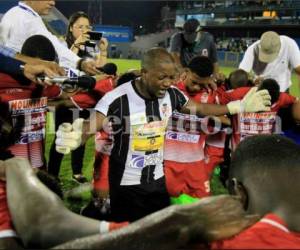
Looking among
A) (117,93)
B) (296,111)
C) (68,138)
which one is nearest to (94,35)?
(117,93)

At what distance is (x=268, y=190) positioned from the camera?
6.00 feet

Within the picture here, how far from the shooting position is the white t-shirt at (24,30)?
480cm

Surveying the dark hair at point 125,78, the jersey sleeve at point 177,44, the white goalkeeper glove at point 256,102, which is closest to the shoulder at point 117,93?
the white goalkeeper glove at point 256,102

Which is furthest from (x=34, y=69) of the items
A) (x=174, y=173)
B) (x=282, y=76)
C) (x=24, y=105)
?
(x=282, y=76)

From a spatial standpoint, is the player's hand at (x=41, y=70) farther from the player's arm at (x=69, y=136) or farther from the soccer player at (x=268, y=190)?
the soccer player at (x=268, y=190)

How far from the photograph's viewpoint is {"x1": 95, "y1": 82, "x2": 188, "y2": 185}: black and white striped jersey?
4.14 metres

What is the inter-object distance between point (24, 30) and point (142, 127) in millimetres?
1557

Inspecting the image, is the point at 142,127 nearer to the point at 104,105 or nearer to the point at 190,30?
the point at 104,105

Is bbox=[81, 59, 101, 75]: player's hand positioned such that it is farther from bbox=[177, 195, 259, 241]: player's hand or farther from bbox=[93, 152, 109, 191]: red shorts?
bbox=[177, 195, 259, 241]: player's hand

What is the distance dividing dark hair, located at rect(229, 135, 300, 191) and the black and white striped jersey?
78.0 inches

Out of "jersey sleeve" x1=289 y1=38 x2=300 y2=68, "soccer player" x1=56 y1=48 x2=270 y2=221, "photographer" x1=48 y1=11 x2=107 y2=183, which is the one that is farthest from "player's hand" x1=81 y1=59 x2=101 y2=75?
"jersey sleeve" x1=289 y1=38 x2=300 y2=68

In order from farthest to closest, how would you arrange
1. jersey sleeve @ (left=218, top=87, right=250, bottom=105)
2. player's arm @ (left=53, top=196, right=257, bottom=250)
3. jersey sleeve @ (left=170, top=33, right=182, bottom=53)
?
jersey sleeve @ (left=170, top=33, right=182, bottom=53) → jersey sleeve @ (left=218, top=87, right=250, bottom=105) → player's arm @ (left=53, top=196, right=257, bottom=250)

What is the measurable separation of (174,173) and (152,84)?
179 cm

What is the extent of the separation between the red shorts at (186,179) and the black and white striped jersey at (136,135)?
127cm
